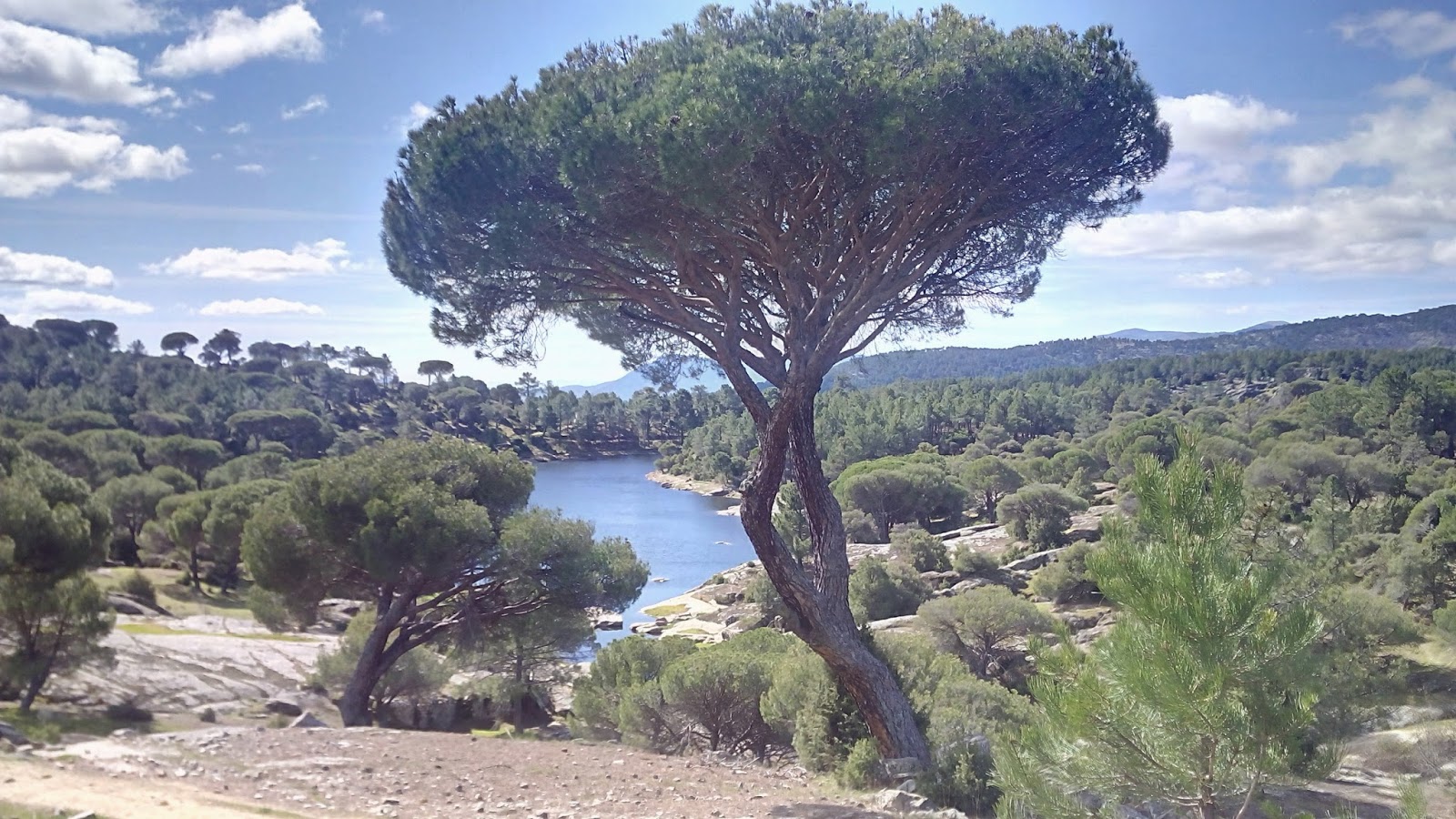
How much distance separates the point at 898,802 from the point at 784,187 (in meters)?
5.31

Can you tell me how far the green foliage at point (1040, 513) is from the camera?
1453 inches

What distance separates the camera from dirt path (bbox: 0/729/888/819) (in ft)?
22.1

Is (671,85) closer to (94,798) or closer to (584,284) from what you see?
(584,284)

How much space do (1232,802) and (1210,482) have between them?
209 centimetres

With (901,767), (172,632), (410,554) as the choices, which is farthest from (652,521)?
(901,767)

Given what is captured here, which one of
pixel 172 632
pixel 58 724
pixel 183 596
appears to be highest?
pixel 58 724

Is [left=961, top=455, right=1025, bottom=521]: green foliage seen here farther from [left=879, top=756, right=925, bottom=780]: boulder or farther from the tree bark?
[left=879, top=756, right=925, bottom=780]: boulder

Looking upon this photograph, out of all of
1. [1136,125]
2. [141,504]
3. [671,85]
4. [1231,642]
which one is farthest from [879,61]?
[141,504]

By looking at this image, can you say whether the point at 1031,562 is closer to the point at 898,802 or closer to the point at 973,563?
the point at 973,563

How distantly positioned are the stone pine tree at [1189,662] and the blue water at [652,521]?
80.7 feet

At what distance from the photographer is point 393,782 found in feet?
25.8

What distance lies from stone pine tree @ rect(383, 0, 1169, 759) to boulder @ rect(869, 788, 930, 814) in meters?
0.98

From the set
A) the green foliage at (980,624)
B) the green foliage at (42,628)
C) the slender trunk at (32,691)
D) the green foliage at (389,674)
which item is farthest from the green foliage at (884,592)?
the slender trunk at (32,691)

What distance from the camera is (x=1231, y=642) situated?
368cm
